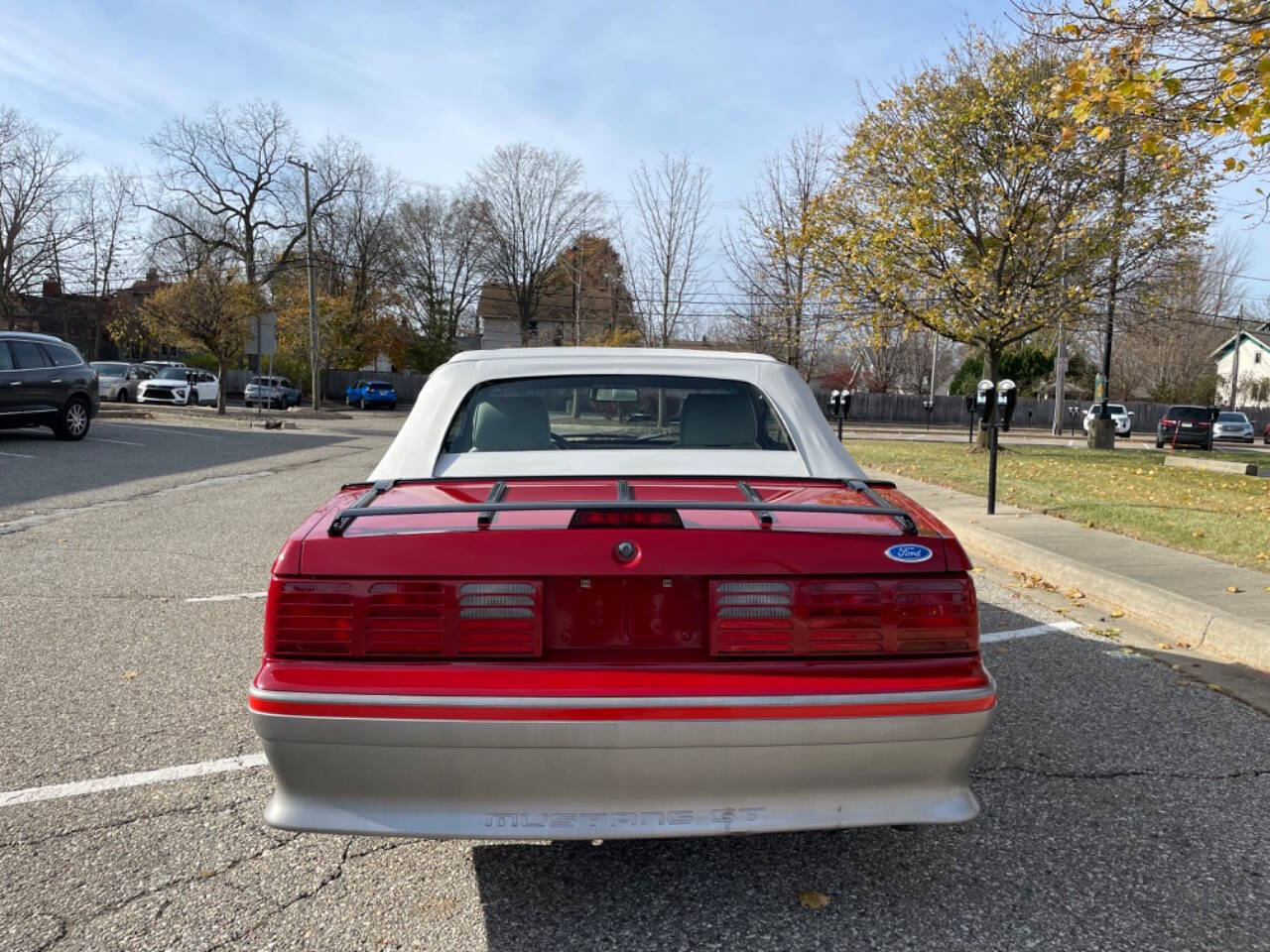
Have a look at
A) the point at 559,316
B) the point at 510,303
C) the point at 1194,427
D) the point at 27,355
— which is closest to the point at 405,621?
the point at 27,355

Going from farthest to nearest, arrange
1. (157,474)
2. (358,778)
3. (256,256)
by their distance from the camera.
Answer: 1. (256,256)
2. (157,474)
3. (358,778)

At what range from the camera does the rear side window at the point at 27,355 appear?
15.4 metres

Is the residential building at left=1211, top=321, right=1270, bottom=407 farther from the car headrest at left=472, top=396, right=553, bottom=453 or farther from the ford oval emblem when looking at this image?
the ford oval emblem

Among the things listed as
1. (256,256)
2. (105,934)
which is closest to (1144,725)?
(105,934)

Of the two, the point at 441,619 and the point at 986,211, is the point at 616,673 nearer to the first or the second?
the point at 441,619

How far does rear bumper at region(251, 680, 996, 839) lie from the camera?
2258mm

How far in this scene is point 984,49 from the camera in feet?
62.4

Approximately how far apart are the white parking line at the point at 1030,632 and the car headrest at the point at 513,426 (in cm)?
316

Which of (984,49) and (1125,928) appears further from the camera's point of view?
(984,49)

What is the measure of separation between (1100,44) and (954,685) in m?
8.79

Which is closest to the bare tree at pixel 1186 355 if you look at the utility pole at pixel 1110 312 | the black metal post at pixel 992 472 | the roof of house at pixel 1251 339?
the roof of house at pixel 1251 339

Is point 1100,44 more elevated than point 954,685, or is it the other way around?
point 1100,44

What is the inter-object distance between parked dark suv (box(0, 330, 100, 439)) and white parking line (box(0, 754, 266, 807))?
48.0ft

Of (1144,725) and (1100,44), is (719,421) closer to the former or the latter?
(1144,725)
